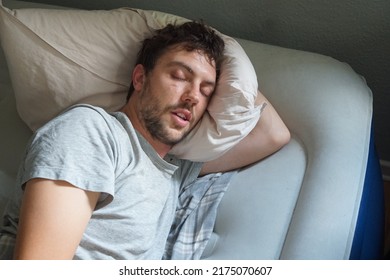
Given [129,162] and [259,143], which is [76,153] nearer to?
[129,162]

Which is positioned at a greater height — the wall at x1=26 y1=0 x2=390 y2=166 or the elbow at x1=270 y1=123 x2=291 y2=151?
the wall at x1=26 y1=0 x2=390 y2=166

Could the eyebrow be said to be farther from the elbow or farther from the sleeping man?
the elbow

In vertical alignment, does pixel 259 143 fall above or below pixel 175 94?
below

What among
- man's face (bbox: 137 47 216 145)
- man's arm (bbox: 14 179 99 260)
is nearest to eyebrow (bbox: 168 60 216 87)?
man's face (bbox: 137 47 216 145)

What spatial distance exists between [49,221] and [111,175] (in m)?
0.15

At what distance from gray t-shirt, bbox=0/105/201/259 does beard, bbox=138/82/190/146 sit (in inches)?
1.4

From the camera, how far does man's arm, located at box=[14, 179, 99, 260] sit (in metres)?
0.82

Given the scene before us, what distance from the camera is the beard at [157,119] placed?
109 centimetres

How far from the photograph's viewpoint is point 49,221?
0.83 meters

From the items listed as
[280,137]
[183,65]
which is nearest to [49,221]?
[183,65]

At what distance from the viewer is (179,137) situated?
112cm

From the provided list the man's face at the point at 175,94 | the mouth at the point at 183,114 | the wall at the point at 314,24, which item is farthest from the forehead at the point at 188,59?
the wall at the point at 314,24

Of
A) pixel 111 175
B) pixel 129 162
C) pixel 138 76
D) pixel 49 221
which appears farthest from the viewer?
pixel 138 76

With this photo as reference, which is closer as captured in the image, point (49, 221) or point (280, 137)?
point (49, 221)
